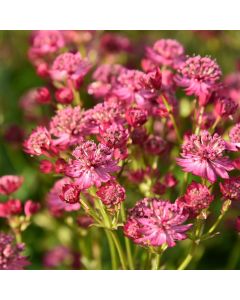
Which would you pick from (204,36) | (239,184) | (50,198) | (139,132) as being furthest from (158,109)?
(204,36)

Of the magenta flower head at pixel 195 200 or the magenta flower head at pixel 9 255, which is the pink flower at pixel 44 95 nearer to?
the magenta flower head at pixel 9 255

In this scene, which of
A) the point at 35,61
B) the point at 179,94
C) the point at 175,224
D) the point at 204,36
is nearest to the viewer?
the point at 175,224

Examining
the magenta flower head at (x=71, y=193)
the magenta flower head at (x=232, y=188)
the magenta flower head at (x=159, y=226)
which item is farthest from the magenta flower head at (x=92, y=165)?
the magenta flower head at (x=232, y=188)

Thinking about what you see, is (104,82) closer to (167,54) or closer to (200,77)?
(167,54)

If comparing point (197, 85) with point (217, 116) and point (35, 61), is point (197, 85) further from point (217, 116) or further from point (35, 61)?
point (35, 61)

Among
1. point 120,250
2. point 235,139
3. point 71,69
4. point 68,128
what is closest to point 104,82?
point 71,69

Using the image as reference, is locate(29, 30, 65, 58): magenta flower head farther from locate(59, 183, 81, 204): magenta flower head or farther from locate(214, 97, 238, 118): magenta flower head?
locate(59, 183, 81, 204): magenta flower head

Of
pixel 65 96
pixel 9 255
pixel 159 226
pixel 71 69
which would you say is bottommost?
pixel 9 255
